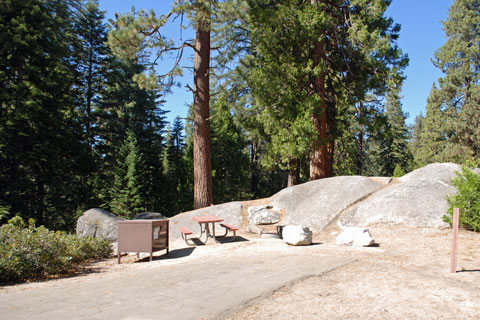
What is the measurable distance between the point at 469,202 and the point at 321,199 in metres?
3.88

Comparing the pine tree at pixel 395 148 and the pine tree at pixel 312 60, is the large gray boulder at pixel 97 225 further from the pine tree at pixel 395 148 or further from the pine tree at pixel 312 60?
the pine tree at pixel 395 148

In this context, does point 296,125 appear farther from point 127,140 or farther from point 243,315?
point 127,140

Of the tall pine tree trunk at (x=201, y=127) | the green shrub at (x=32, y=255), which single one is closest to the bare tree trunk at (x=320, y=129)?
the tall pine tree trunk at (x=201, y=127)

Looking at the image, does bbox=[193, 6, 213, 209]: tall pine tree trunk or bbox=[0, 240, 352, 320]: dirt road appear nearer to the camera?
bbox=[0, 240, 352, 320]: dirt road

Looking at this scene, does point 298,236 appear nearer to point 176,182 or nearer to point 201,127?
point 201,127

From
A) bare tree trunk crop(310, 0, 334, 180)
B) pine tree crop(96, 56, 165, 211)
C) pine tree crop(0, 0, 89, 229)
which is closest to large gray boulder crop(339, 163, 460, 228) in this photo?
bare tree trunk crop(310, 0, 334, 180)

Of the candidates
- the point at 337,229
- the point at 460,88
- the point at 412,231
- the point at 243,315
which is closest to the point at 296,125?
the point at 337,229

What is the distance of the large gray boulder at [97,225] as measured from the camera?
11.6 meters

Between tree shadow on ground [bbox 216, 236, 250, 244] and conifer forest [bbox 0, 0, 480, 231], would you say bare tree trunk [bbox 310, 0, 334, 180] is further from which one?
tree shadow on ground [bbox 216, 236, 250, 244]

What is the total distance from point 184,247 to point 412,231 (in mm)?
5746

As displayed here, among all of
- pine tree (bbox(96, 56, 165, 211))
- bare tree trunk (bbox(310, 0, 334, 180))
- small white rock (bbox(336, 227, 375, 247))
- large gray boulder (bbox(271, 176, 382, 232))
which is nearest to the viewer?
small white rock (bbox(336, 227, 375, 247))

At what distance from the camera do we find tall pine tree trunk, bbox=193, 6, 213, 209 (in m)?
13.3

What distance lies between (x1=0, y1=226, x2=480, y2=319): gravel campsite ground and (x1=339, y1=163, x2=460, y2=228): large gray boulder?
60 centimetres

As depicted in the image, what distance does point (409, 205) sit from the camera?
9094mm
